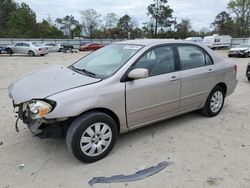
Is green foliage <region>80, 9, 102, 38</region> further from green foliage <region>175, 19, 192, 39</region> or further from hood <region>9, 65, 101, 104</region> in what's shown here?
hood <region>9, 65, 101, 104</region>

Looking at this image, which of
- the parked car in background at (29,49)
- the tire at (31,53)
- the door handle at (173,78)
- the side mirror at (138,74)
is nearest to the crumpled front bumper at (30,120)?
the side mirror at (138,74)

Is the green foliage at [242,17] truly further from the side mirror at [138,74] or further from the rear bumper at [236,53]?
the side mirror at [138,74]

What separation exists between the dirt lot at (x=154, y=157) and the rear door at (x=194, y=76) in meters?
0.48

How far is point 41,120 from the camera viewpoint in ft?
9.80

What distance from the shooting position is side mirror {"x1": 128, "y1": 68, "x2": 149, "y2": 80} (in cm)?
338

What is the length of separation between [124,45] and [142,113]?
48.7 inches

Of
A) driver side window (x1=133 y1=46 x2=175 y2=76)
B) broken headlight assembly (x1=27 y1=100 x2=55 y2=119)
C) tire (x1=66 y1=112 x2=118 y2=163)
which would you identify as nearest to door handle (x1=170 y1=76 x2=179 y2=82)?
driver side window (x1=133 y1=46 x2=175 y2=76)

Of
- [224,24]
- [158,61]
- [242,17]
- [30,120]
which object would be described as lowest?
[30,120]

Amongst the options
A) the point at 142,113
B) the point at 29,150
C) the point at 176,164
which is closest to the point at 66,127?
the point at 29,150

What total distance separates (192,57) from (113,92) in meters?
1.88

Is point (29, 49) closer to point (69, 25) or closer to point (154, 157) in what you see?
point (154, 157)

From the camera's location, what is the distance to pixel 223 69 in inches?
191

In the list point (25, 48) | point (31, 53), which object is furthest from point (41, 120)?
point (25, 48)

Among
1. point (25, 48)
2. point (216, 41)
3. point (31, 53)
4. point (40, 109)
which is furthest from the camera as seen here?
point (216, 41)
